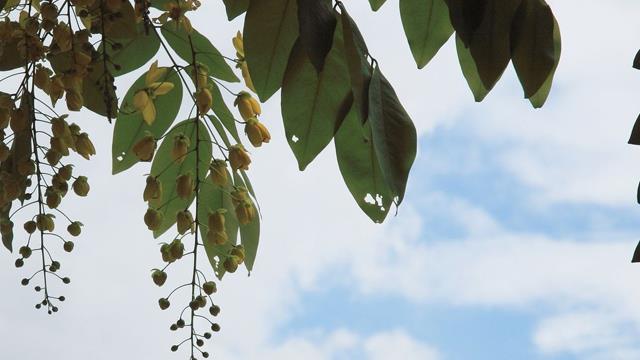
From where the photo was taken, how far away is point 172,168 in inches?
33.5

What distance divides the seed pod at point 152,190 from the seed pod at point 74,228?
9 centimetres

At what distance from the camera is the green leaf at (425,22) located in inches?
28.6

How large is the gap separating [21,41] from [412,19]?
0.32 metres

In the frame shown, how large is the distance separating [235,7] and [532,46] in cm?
23

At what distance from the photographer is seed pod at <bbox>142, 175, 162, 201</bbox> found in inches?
31.0

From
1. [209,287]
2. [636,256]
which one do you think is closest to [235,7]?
[209,287]

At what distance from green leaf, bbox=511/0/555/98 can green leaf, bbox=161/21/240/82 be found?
306 mm

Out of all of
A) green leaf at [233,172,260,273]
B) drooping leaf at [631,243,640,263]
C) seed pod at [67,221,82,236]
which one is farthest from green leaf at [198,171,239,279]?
drooping leaf at [631,243,640,263]

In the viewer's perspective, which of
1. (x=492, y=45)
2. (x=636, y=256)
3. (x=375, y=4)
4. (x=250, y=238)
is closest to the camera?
(x=636, y=256)

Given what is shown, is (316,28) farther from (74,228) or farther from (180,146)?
(74,228)

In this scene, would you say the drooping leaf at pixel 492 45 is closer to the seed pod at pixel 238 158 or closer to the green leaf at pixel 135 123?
the seed pod at pixel 238 158

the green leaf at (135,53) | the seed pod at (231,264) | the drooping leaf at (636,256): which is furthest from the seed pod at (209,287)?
the drooping leaf at (636,256)

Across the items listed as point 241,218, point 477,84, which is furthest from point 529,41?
point 241,218

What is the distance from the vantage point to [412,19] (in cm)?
73
